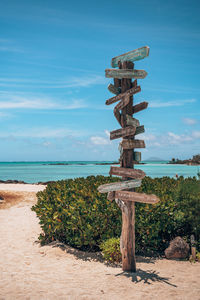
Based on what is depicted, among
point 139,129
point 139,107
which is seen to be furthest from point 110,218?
point 139,107

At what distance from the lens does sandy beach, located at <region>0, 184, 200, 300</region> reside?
245 inches

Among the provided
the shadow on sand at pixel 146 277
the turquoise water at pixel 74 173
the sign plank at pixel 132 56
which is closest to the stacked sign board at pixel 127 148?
the sign plank at pixel 132 56

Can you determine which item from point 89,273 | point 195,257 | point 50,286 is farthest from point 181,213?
point 50,286

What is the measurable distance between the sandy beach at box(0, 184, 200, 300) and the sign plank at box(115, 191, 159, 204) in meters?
1.90

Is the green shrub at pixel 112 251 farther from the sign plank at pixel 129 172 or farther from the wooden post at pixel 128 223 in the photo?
the sign plank at pixel 129 172

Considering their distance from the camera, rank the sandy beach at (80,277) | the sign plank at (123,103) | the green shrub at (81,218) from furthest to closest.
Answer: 1. the green shrub at (81,218)
2. the sign plank at (123,103)
3. the sandy beach at (80,277)

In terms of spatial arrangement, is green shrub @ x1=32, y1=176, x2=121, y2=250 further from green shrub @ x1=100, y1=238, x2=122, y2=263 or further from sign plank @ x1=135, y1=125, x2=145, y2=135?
sign plank @ x1=135, y1=125, x2=145, y2=135

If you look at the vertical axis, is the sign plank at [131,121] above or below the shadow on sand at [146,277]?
above

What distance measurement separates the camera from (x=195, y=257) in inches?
330

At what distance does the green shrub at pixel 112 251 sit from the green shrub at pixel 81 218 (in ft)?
1.10

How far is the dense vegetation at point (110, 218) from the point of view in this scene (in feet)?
27.7

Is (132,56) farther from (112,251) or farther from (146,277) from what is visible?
(146,277)

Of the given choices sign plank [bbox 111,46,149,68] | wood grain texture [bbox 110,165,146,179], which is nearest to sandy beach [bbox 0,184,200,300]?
wood grain texture [bbox 110,165,146,179]

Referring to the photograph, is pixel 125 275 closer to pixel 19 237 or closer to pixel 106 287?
pixel 106 287
